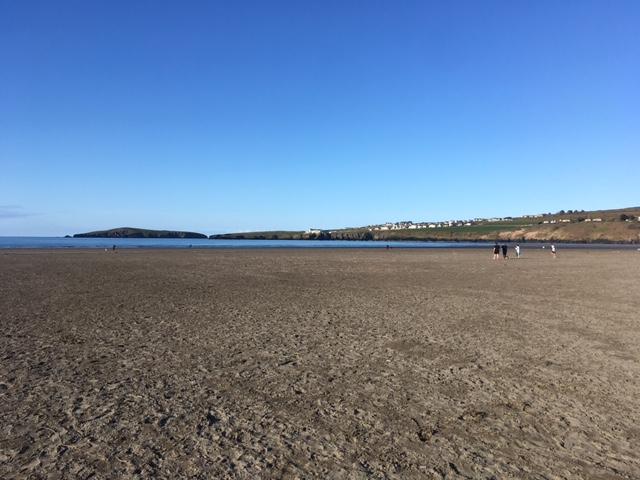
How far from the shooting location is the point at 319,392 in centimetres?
716

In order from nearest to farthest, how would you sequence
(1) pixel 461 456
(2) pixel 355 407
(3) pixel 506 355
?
1. (1) pixel 461 456
2. (2) pixel 355 407
3. (3) pixel 506 355

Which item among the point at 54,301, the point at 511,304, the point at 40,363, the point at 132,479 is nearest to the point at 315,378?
the point at 132,479

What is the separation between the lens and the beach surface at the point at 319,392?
504 centimetres

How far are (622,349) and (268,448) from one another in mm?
7992

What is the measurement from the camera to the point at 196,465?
4.92 meters

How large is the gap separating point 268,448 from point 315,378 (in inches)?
102

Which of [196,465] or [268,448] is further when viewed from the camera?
[268,448]

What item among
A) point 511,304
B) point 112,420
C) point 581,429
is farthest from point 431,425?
point 511,304

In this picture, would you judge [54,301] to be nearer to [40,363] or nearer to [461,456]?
[40,363]

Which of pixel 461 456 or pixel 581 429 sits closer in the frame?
pixel 461 456

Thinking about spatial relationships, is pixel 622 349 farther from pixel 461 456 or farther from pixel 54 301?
pixel 54 301

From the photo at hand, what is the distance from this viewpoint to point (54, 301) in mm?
16766

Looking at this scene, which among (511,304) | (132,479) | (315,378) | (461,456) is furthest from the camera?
(511,304)

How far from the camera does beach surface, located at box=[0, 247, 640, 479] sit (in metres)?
5.04
